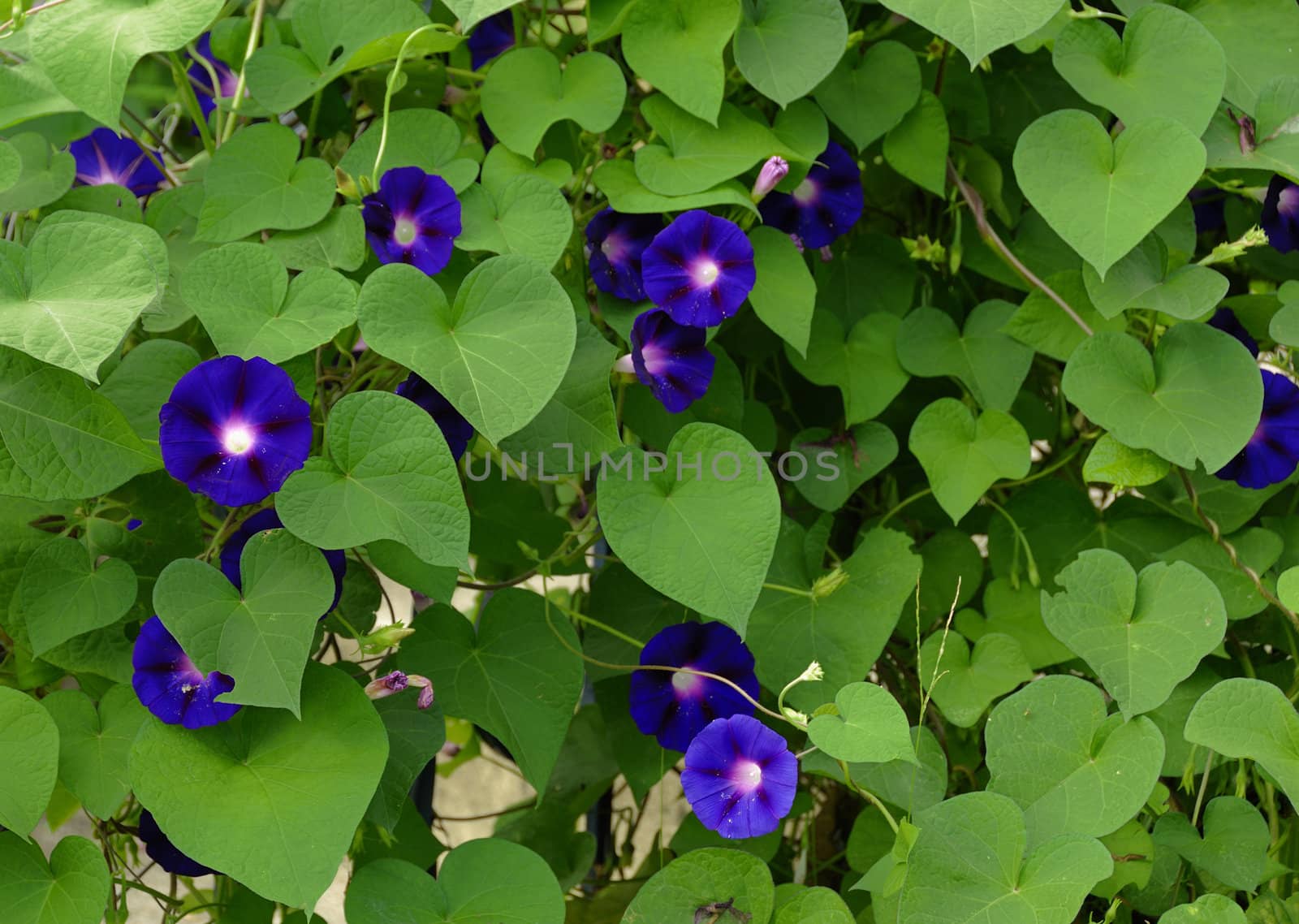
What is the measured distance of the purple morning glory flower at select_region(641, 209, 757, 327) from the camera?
1.07 meters

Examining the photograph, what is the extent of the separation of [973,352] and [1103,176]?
23cm

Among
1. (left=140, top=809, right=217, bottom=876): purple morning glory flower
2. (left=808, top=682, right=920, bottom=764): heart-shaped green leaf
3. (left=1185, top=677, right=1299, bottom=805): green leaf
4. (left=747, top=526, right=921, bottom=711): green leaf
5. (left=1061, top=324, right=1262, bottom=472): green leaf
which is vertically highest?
(left=1061, top=324, right=1262, bottom=472): green leaf

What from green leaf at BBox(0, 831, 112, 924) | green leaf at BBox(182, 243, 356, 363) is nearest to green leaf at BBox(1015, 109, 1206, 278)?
green leaf at BBox(182, 243, 356, 363)

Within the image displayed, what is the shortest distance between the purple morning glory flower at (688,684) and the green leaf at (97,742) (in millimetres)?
402

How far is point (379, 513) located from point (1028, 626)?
0.68 metres

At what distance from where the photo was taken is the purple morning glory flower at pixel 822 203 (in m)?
1.21

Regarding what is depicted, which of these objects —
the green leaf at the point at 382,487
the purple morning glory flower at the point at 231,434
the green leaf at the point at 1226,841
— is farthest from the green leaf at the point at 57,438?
the green leaf at the point at 1226,841

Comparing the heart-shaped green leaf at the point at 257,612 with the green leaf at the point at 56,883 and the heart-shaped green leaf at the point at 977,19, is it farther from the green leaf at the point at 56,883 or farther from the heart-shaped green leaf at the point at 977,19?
the heart-shaped green leaf at the point at 977,19

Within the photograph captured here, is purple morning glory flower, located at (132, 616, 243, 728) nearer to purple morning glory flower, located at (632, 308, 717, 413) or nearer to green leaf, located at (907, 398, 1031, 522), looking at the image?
purple morning glory flower, located at (632, 308, 717, 413)

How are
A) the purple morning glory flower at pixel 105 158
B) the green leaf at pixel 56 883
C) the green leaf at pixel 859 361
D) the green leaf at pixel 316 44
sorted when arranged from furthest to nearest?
the purple morning glory flower at pixel 105 158
the green leaf at pixel 859 361
the green leaf at pixel 316 44
the green leaf at pixel 56 883

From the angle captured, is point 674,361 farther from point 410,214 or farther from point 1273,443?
point 1273,443

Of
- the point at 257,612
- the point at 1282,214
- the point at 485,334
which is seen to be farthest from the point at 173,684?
the point at 1282,214

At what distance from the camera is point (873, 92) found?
1217 millimetres

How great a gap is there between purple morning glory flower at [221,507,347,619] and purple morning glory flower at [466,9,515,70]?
584 millimetres
